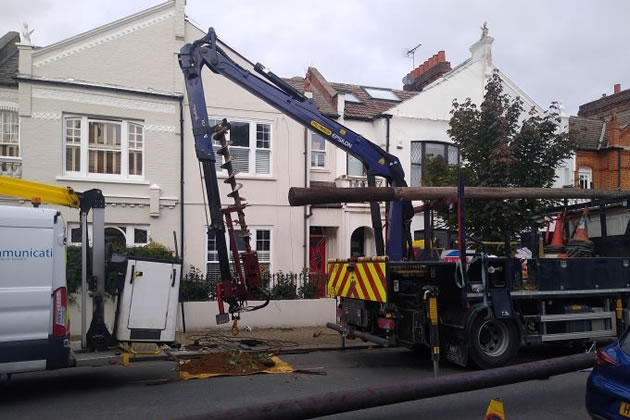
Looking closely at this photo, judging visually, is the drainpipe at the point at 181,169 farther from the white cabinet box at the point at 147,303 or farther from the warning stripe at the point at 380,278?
the warning stripe at the point at 380,278

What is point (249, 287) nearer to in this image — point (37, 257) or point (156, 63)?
point (37, 257)

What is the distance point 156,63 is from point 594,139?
53.6 feet

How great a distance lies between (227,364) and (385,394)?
5119 millimetres

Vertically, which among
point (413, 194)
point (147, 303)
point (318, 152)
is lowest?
point (147, 303)

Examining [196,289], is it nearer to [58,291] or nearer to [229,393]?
[229,393]

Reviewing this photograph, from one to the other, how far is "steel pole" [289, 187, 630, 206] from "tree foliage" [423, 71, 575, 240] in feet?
5.97

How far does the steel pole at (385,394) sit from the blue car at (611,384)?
0.28 meters

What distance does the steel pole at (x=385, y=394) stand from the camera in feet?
12.9

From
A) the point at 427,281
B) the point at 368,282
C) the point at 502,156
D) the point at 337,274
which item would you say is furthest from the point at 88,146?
the point at 502,156

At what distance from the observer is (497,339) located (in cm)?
949

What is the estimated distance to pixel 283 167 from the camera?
1677 centimetres

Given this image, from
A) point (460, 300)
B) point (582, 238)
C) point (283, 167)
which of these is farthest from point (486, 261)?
point (283, 167)

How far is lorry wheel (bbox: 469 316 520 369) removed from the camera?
916cm

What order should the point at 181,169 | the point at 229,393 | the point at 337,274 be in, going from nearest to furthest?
1. the point at 229,393
2. the point at 337,274
3. the point at 181,169
